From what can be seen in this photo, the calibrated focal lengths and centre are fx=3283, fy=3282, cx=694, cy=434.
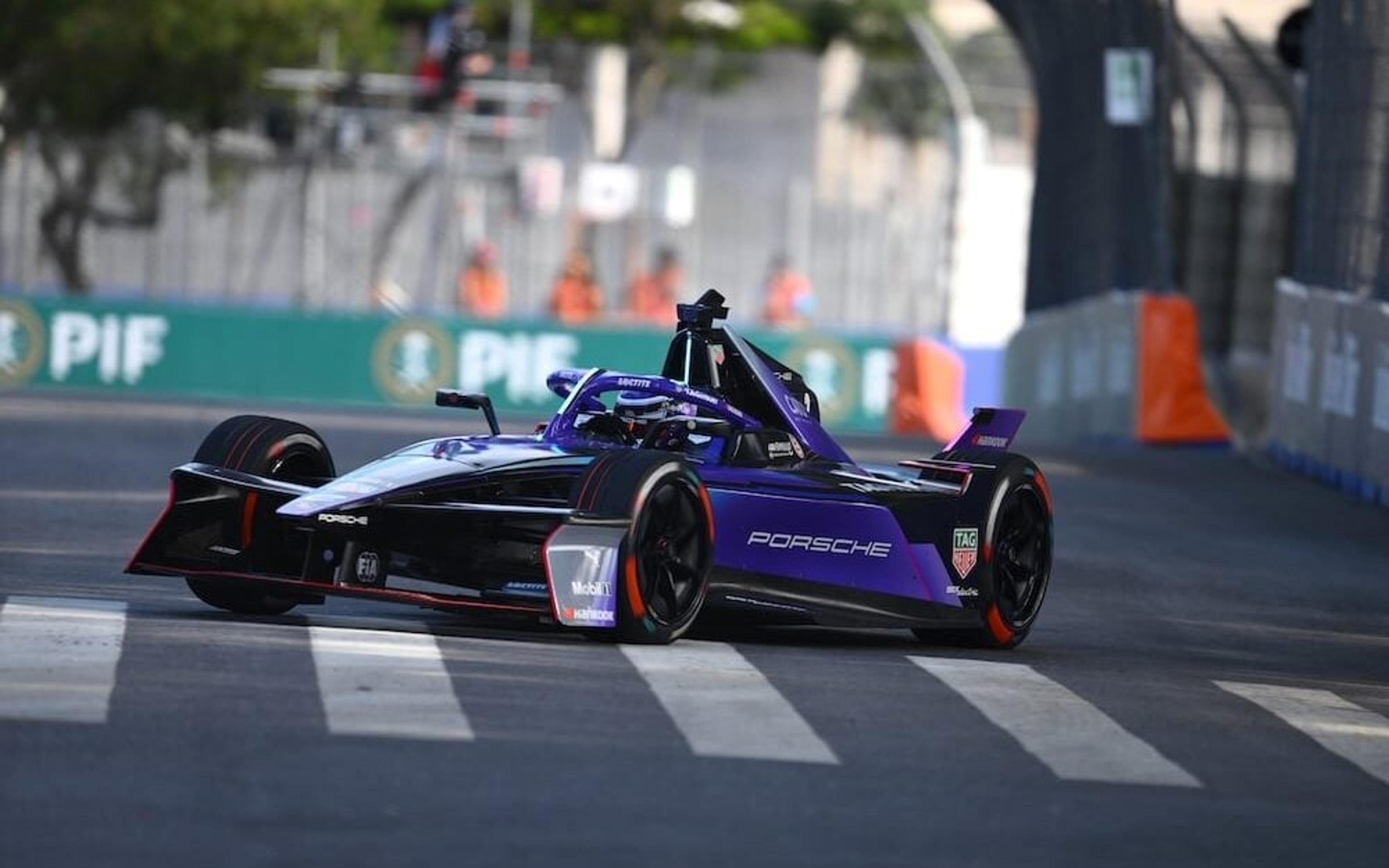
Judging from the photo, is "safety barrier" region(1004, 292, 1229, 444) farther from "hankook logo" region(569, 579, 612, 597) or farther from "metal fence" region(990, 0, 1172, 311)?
"hankook logo" region(569, 579, 612, 597)

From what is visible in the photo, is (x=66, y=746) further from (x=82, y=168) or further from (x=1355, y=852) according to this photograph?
(x=82, y=168)

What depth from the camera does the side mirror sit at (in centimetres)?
1247

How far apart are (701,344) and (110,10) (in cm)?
3487

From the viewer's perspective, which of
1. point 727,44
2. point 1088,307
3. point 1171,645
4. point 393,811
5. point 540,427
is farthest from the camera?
point 727,44

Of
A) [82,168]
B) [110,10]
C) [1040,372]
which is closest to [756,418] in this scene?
[1040,372]

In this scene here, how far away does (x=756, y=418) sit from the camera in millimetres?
12711

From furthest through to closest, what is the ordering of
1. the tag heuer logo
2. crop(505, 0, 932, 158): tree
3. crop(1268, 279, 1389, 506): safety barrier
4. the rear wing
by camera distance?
crop(505, 0, 932, 158): tree, crop(1268, 279, 1389, 506): safety barrier, the rear wing, the tag heuer logo

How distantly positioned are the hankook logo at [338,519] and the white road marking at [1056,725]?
208 cm

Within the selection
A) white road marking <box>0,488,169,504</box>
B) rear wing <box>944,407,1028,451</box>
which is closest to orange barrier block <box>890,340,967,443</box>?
white road marking <box>0,488,169,504</box>

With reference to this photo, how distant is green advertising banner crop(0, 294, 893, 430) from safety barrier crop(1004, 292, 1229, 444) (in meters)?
6.17

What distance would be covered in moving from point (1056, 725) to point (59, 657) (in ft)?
10.3

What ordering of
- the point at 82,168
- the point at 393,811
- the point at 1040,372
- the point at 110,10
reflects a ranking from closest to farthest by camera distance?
the point at 393,811 → the point at 1040,372 → the point at 82,168 → the point at 110,10

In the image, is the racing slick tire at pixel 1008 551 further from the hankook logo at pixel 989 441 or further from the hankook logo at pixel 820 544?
the hankook logo at pixel 820 544

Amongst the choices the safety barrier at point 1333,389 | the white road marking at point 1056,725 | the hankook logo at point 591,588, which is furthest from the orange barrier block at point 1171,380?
the hankook logo at point 591,588
